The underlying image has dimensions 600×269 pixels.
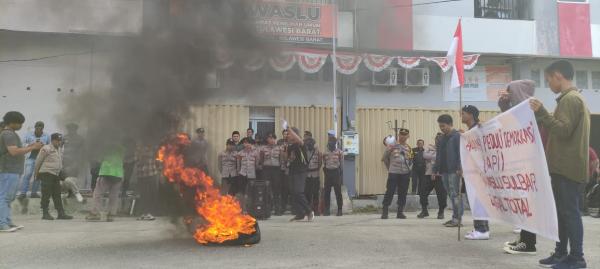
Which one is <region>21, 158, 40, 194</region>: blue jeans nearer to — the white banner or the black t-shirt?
the black t-shirt

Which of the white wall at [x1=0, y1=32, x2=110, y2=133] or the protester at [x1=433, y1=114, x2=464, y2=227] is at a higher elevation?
the white wall at [x1=0, y1=32, x2=110, y2=133]

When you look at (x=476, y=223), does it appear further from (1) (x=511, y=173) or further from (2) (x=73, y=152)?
(2) (x=73, y=152)

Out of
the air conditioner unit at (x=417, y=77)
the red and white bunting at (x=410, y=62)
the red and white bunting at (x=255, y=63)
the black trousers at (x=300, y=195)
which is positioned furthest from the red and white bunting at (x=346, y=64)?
the red and white bunting at (x=255, y=63)

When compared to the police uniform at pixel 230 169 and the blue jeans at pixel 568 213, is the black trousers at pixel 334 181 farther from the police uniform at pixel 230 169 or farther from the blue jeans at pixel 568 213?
the blue jeans at pixel 568 213

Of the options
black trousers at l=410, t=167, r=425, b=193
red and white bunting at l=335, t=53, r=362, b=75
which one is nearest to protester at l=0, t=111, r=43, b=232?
red and white bunting at l=335, t=53, r=362, b=75

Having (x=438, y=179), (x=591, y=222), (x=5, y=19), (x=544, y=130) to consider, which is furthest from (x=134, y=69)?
(x=591, y=222)

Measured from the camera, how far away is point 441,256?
4770 mm

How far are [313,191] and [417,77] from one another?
16.2ft

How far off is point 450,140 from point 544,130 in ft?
7.17

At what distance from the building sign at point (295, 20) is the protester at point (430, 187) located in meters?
3.13

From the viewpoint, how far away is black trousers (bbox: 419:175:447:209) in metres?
8.47

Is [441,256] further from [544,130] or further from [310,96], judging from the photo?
[310,96]

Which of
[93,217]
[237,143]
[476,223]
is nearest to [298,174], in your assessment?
[237,143]

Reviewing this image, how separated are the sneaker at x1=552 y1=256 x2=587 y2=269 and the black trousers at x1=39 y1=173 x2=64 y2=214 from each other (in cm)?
760
